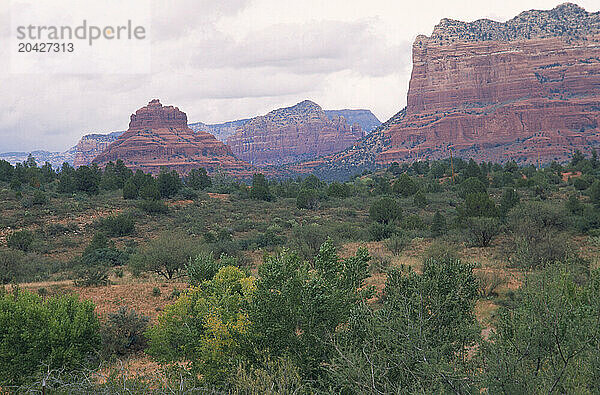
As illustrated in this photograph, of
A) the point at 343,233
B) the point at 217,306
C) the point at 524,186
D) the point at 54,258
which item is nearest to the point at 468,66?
the point at 524,186

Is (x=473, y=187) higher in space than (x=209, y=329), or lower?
higher

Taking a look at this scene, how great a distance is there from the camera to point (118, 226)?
37.3m

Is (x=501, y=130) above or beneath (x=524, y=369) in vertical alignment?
above

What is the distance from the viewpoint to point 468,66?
167 m

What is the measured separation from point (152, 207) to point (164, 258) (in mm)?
21822

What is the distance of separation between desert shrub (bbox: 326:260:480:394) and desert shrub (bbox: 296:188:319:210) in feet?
130

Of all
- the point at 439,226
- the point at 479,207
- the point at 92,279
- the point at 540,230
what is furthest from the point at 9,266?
the point at 540,230

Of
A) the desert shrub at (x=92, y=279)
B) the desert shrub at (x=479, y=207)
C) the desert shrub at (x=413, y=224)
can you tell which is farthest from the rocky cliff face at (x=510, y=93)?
the desert shrub at (x=92, y=279)

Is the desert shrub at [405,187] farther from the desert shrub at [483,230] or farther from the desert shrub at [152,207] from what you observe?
the desert shrub at [152,207]

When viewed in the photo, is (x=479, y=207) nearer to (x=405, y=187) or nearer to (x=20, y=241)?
(x=405, y=187)

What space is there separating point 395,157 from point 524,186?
9891 centimetres

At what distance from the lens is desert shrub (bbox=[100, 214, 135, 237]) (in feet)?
122

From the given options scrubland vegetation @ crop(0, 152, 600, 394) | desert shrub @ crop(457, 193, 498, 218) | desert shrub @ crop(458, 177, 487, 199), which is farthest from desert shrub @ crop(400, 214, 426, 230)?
desert shrub @ crop(458, 177, 487, 199)

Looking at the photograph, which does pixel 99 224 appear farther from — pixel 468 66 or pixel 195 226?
pixel 468 66
